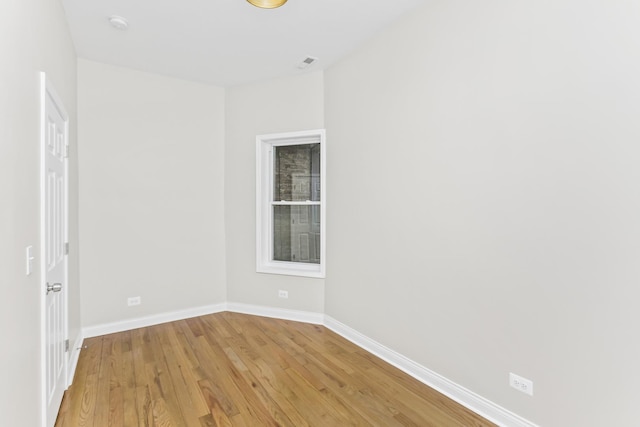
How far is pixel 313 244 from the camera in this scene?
3.82 m

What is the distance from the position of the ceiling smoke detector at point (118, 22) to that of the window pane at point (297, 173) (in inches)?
73.6

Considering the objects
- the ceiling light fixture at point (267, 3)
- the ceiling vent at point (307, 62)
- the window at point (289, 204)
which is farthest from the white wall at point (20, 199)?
the window at point (289, 204)

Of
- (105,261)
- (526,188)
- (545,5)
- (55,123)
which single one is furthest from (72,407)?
(545,5)

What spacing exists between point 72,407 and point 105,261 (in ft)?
5.11

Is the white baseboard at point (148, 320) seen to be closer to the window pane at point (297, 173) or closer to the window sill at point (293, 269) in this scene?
the window sill at point (293, 269)

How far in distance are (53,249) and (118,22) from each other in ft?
6.06

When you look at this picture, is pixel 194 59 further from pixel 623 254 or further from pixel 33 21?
pixel 623 254

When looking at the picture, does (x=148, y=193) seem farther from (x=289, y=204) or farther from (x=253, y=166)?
(x=289, y=204)

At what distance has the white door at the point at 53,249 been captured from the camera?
5.67 feet

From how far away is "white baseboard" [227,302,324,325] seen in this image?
3.66 metres

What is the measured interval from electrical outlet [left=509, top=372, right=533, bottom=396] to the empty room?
0.01 metres

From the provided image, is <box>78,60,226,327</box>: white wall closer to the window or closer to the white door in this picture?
the window

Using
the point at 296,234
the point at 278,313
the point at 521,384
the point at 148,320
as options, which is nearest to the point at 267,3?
the point at 296,234

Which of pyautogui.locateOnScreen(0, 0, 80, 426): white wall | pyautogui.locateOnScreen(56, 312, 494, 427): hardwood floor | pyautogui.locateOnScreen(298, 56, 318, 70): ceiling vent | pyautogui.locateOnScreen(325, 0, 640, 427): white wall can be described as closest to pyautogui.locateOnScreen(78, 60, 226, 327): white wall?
pyautogui.locateOnScreen(56, 312, 494, 427): hardwood floor
